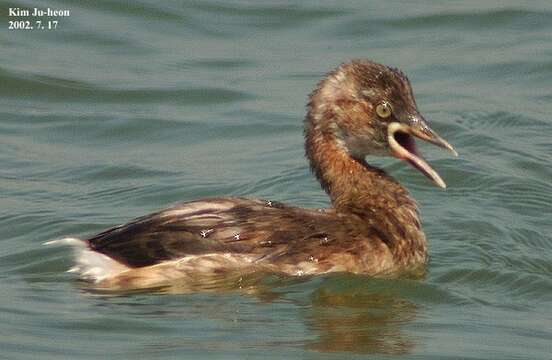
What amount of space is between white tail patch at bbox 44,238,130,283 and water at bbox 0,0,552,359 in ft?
0.38

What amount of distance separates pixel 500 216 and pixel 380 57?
15.3ft

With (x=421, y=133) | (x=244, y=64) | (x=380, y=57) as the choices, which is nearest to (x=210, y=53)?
(x=244, y=64)

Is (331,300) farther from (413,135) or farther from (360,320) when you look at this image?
(413,135)

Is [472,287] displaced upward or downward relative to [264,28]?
downward

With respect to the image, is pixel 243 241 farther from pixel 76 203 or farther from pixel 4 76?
pixel 4 76

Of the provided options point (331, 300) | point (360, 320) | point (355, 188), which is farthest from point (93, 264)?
point (355, 188)

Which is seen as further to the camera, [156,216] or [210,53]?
[210,53]

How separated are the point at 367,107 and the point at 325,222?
83 cm

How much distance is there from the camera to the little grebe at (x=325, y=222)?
347 inches

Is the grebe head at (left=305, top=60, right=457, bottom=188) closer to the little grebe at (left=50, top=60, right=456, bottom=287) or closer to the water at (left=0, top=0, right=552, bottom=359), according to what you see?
the little grebe at (left=50, top=60, right=456, bottom=287)

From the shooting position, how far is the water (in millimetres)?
8219

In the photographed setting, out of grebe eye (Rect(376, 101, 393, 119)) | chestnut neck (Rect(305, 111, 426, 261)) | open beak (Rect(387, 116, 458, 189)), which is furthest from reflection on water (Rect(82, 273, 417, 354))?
grebe eye (Rect(376, 101, 393, 119))

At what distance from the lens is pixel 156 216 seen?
8945 mm

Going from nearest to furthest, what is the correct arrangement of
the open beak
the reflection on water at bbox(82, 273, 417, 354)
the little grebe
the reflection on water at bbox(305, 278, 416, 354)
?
the reflection on water at bbox(305, 278, 416, 354) < the reflection on water at bbox(82, 273, 417, 354) < the little grebe < the open beak
